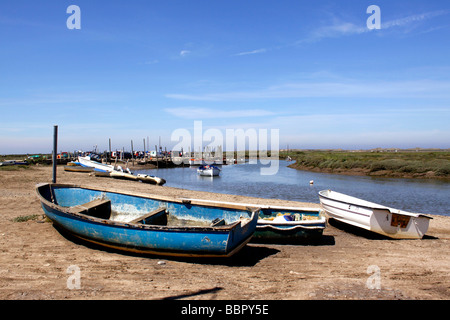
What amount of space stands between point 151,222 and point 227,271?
2.99 m

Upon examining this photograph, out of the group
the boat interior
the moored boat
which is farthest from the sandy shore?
the moored boat

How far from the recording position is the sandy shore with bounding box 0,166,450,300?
573cm

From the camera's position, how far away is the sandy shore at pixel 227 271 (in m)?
5.73

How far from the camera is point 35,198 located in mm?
15078

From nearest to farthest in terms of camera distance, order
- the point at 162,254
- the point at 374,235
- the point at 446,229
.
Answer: the point at 162,254 < the point at 374,235 < the point at 446,229

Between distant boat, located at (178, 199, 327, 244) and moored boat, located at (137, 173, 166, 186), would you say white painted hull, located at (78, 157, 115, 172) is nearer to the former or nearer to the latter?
moored boat, located at (137, 173, 166, 186)

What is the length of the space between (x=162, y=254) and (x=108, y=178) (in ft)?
81.0

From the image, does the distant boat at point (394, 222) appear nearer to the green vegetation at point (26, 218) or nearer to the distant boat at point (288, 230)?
the distant boat at point (288, 230)

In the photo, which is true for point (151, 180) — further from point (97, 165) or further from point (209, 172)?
point (209, 172)

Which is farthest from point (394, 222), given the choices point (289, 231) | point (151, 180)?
point (151, 180)

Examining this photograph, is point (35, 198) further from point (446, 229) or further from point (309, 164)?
point (309, 164)

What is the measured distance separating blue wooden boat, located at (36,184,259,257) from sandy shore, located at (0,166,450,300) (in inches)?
18.3
